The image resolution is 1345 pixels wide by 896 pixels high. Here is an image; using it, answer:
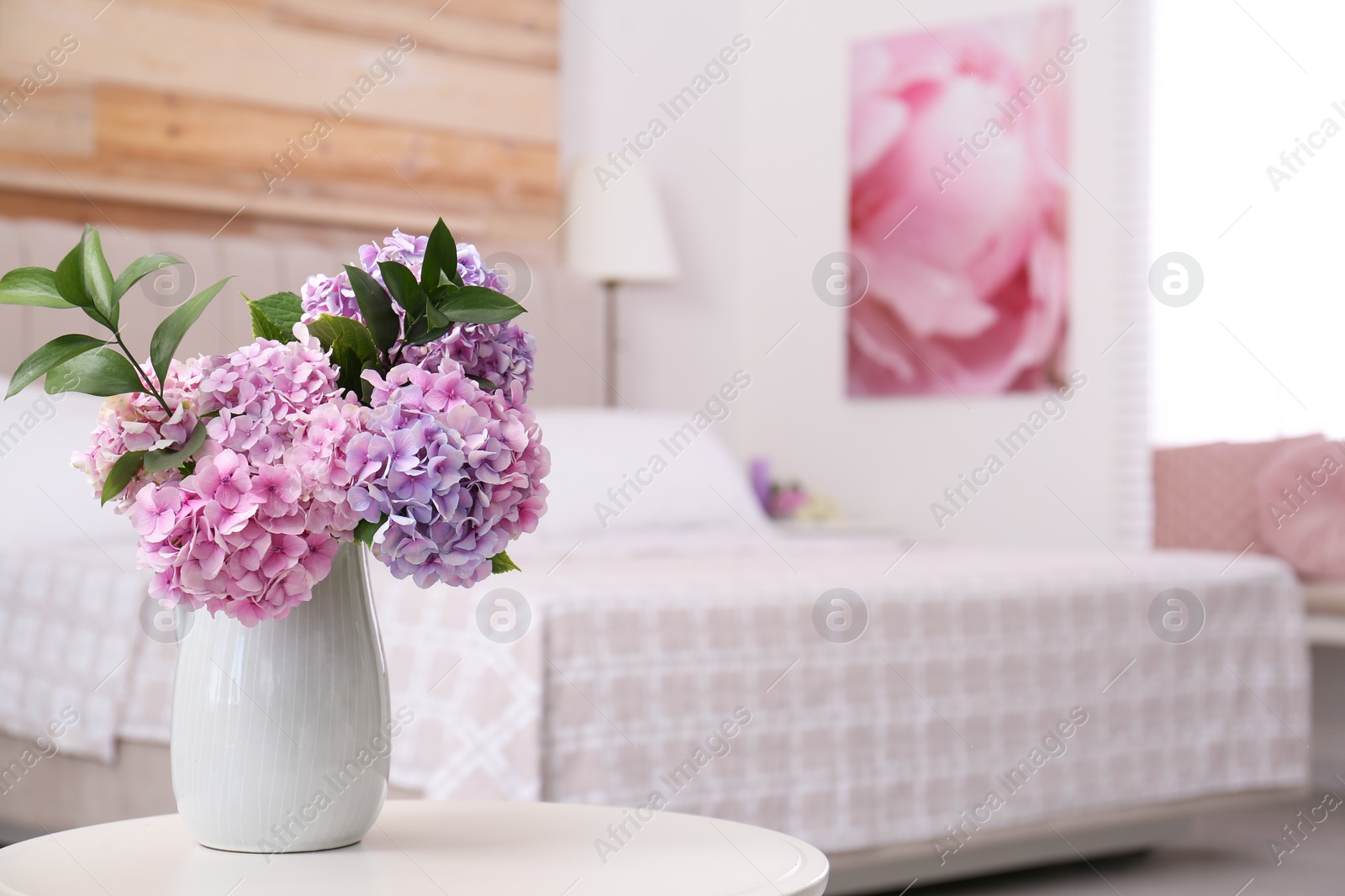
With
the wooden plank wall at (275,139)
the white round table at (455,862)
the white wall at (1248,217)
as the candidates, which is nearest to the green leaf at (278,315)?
the white round table at (455,862)

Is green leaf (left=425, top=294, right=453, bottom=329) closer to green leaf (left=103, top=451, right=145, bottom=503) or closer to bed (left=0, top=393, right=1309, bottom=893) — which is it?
green leaf (left=103, top=451, right=145, bottom=503)

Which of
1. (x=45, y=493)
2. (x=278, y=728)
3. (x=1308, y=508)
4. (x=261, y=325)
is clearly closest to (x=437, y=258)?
(x=261, y=325)

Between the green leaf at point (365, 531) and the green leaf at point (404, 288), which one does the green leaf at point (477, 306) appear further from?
the green leaf at point (365, 531)

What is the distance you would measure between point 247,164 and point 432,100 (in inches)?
23.9

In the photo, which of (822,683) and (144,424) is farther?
(822,683)

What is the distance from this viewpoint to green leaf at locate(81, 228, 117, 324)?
1.08m

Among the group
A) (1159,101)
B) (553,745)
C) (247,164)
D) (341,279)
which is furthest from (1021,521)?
(341,279)

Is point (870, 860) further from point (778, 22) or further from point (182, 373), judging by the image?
point (778, 22)

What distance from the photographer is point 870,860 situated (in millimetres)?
2352

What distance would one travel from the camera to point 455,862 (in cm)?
116

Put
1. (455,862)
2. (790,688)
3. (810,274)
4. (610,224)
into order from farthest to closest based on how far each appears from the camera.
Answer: (810,274), (610,224), (790,688), (455,862)

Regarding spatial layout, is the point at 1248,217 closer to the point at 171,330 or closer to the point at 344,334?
the point at 344,334

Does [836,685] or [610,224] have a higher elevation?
[610,224]

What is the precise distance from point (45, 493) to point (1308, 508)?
8.83 feet
